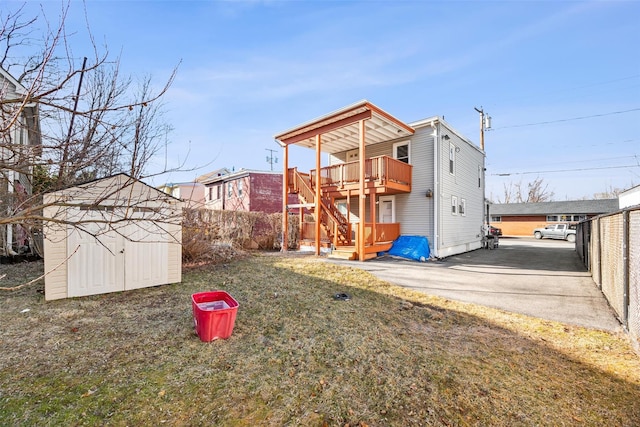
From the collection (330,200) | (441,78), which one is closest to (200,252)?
(330,200)

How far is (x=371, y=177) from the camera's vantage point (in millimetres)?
12523

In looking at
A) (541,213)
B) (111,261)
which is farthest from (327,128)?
(541,213)

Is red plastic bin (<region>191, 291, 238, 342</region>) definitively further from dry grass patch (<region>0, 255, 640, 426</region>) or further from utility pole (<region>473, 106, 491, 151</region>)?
utility pole (<region>473, 106, 491, 151</region>)

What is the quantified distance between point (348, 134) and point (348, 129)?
715 mm

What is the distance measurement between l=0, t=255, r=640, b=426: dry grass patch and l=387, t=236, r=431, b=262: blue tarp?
276 inches

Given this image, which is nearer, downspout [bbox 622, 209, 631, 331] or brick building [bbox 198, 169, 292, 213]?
downspout [bbox 622, 209, 631, 331]

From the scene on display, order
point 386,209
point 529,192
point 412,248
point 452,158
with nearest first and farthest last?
point 412,248, point 452,158, point 386,209, point 529,192

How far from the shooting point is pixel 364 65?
11.2 metres

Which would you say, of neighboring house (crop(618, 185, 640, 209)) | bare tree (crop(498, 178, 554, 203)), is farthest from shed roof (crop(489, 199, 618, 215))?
bare tree (crop(498, 178, 554, 203))

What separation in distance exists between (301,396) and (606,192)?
68938mm

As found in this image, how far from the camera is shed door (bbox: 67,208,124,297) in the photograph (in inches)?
230

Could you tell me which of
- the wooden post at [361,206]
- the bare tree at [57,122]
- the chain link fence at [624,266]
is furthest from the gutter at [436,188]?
the bare tree at [57,122]

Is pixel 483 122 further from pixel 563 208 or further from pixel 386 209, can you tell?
pixel 563 208

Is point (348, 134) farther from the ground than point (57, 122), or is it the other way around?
point (348, 134)
